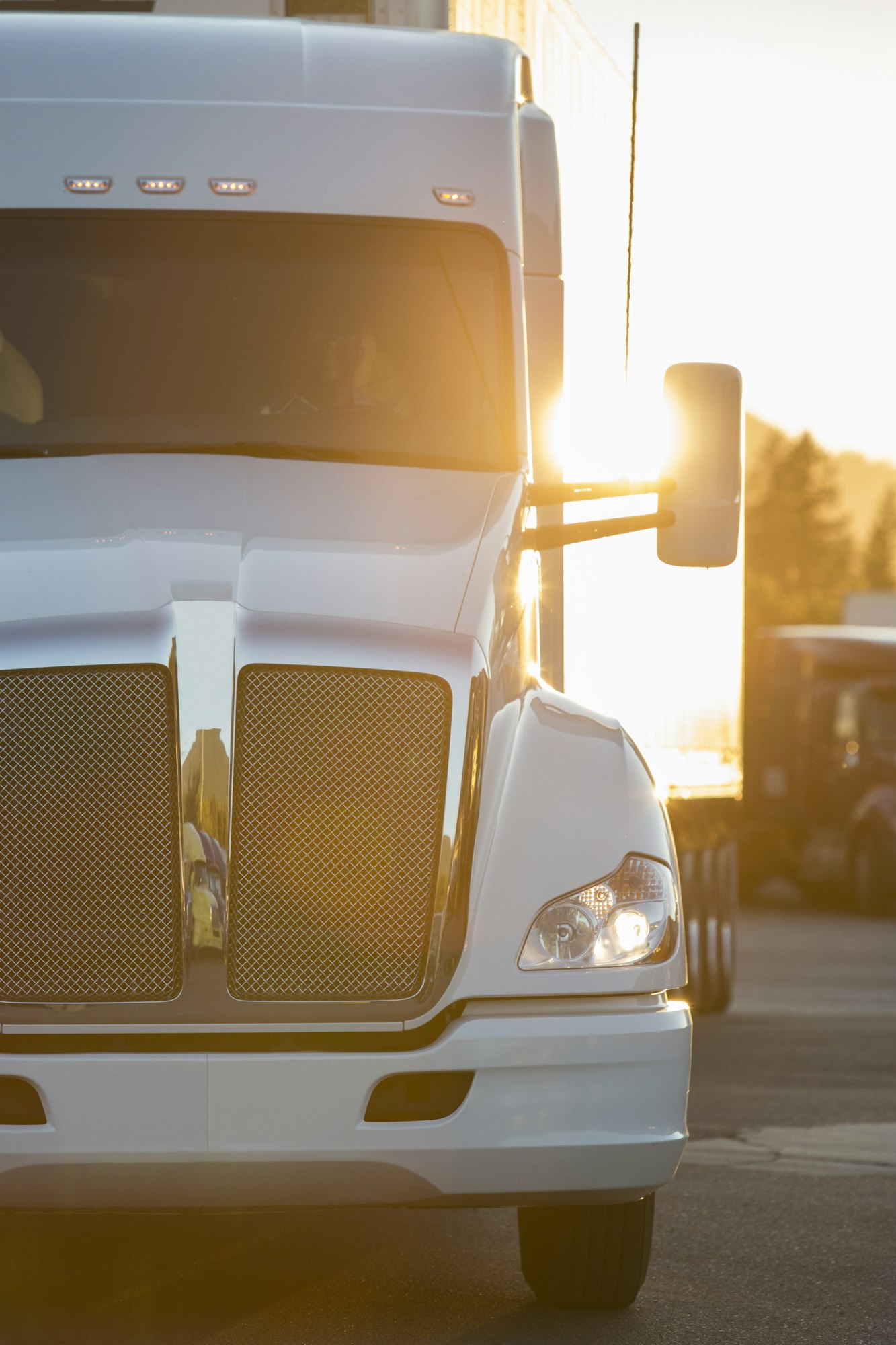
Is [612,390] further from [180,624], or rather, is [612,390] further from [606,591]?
[180,624]

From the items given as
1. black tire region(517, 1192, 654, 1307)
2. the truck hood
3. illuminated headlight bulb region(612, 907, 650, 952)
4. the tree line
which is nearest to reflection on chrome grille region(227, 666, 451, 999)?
the truck hood

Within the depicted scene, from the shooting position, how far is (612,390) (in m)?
8.54

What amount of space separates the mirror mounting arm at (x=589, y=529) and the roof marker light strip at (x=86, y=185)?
166 centimetres

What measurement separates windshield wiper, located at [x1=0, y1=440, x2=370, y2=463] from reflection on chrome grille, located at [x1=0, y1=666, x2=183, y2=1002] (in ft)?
4.05

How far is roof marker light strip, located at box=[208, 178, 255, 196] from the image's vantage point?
250 inches

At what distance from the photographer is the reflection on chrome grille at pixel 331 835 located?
4789 millimetres

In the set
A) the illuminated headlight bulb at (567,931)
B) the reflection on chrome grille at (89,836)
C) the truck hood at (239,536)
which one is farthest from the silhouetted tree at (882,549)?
the reflection on chrome grille at (89,836)

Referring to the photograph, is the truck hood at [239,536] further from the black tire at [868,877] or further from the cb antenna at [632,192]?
the black tire at [868,877]

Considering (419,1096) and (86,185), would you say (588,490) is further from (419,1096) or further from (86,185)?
(419,1096)

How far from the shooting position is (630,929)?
502 centimetres

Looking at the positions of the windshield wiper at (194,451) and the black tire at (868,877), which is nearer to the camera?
the windshield wiper at (194,451)

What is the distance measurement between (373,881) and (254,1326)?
131 centimetres

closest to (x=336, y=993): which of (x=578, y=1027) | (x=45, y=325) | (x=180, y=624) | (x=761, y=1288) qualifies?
(x=578, y=1027)

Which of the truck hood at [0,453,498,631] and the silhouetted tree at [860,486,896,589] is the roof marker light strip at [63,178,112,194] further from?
the silhouetted tree at [860,486,896,589]
